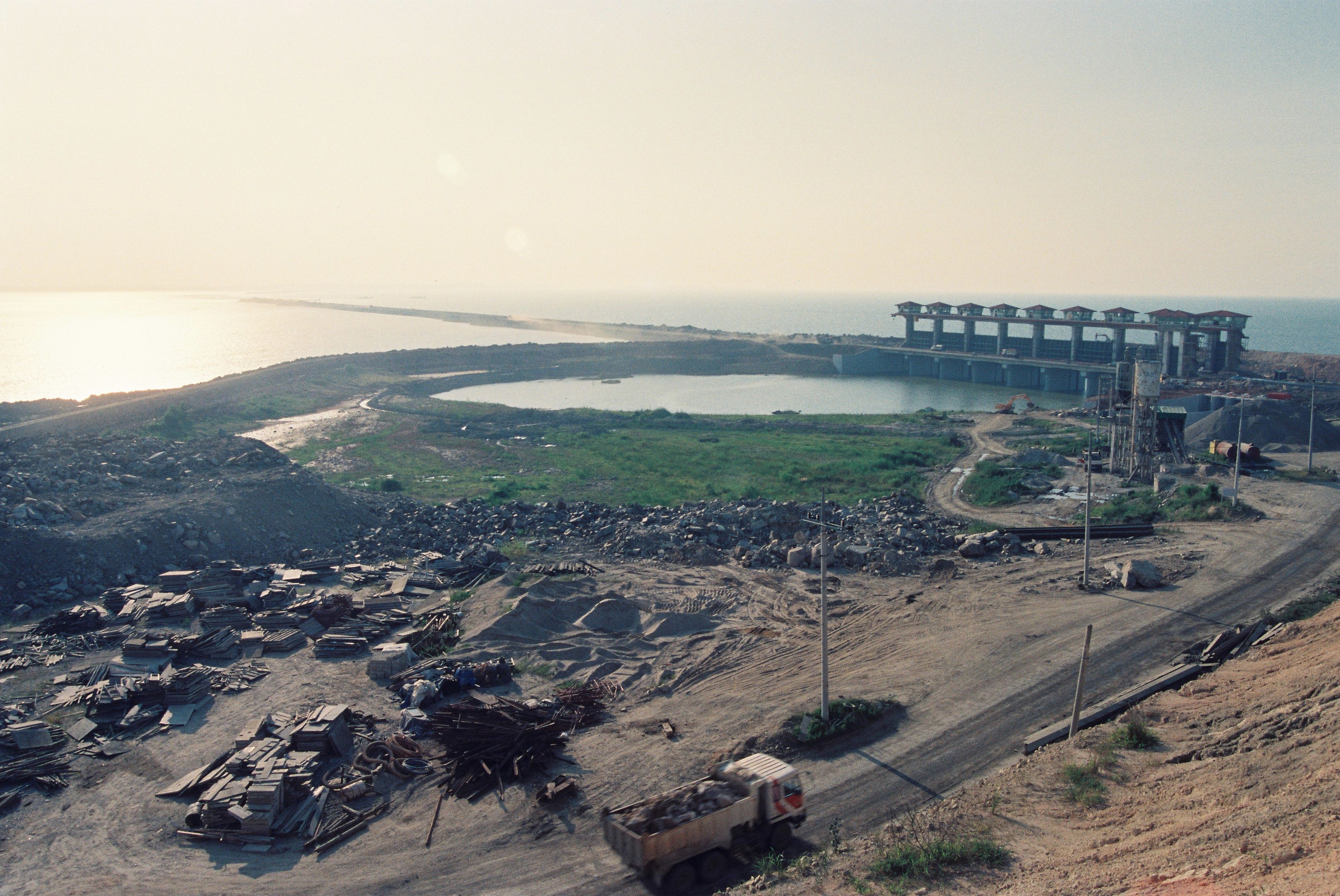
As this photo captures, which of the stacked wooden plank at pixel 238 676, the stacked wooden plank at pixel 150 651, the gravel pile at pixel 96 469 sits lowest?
the stacked wooden plank at pixel 238 676

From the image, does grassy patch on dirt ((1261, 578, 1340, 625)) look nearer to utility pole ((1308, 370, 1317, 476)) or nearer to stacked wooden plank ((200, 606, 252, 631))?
utility pole ((1308, 370, 1317, 476))

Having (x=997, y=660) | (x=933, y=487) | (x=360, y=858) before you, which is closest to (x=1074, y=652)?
(x=997, y=660)

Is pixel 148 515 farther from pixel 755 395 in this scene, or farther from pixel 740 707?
pixel 755 395

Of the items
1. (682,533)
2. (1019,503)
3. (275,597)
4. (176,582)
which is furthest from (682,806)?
(1019,503)

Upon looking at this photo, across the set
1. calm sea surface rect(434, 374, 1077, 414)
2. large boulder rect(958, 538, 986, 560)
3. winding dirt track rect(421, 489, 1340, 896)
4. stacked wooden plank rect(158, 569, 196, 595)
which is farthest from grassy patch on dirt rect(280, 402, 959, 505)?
calm sea surface rect(434, 374, 1077, 414)

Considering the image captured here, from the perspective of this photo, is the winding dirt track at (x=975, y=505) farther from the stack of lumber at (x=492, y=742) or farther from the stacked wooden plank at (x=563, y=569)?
the stack of lumber at (x=492, y=742)

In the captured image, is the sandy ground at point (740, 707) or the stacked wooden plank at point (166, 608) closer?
the sandy ground at point (740, 707)

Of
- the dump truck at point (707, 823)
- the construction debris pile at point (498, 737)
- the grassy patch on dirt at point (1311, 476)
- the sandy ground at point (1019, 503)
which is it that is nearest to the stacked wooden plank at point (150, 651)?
the construction debris pile at point (498, 737)
